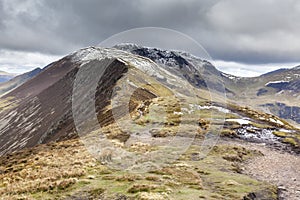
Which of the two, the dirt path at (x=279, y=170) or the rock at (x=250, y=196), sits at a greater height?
the rock at (x=250, y=196)


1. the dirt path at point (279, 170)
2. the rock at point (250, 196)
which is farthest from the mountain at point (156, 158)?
the dirt path at point (279, 170)

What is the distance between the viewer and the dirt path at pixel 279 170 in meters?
29.3


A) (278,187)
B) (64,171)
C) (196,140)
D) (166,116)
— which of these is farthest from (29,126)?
(278,187)

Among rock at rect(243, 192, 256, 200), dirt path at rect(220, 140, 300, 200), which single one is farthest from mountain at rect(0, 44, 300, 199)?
dirt path at rect(220, 140, 300, 200)

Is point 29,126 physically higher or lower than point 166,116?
lower

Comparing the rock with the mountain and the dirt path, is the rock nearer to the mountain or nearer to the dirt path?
the mountain

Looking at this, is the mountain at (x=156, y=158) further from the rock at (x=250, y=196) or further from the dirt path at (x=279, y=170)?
the dirt path at (x=279, y=170)

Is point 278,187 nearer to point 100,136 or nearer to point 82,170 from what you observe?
point 82,170

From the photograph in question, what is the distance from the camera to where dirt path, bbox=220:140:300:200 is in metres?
29.3

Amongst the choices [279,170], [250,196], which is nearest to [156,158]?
[279,170]

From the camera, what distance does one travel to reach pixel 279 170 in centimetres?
3694

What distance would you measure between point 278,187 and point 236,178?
373 centimetres

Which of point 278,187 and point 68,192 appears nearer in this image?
point 68,192

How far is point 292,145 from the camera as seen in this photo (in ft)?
172
